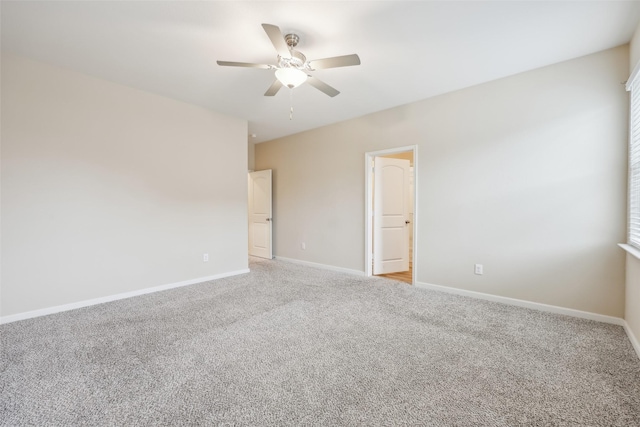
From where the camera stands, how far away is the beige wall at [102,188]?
270 cm

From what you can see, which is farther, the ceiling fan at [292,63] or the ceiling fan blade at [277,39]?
the ceiling fan at [292,63]

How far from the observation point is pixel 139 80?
3.21 m

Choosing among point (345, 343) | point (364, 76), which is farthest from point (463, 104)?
point (345, 343)

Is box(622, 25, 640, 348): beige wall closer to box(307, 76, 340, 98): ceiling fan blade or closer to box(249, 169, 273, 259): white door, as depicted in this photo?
box(307, 76, 340, 98): ceiling fan blade

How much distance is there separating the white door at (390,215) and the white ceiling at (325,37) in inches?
59.6

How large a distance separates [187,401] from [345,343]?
119cm

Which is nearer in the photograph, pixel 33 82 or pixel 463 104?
pixel 33 82

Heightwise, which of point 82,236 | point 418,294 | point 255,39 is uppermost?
point 255,39

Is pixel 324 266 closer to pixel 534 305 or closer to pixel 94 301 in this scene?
pixel 534 305

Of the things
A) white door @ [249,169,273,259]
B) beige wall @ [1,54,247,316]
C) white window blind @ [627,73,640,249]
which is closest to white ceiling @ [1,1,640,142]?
beige wall @ [1,54,247,316]

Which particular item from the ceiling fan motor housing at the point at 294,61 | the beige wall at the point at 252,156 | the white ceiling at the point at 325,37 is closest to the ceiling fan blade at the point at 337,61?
the ceiling fan motor housing at the point at 294,61

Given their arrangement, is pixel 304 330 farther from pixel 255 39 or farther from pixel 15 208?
pixel 15 208

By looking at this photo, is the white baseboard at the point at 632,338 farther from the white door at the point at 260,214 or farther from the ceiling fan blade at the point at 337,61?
the white door at the point at 260,214

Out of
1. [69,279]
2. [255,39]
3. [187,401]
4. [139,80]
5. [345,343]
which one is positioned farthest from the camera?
[139,80]
